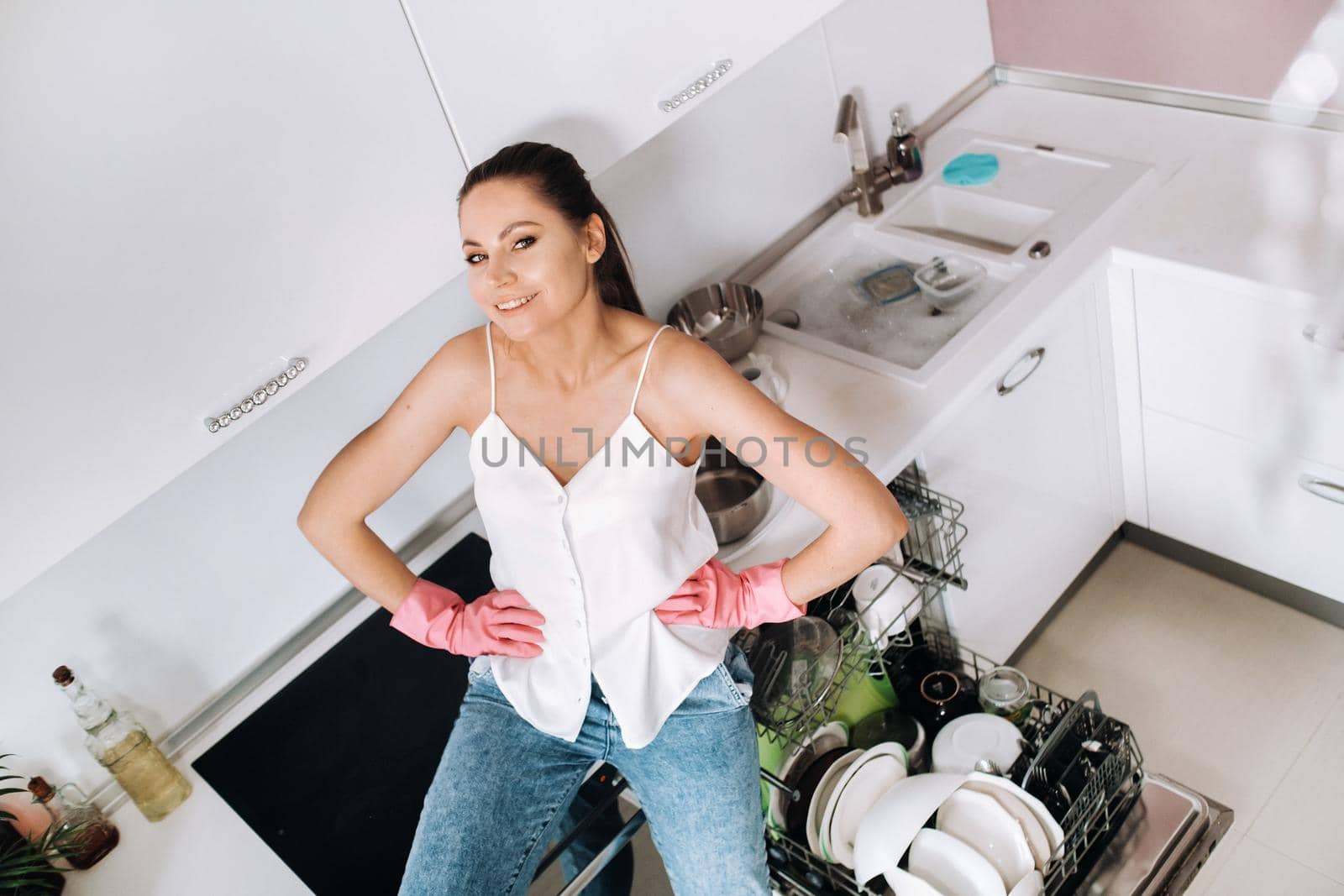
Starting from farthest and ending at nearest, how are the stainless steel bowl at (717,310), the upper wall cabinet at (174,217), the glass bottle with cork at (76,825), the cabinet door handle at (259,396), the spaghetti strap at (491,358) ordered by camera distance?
the stainless steel bowl at (717,310), the glass bottle with cork at (76,825), the spaghetti strap at (491,358), the cabinet door handle at (259,396), the upper wall cabinet at (174,217)

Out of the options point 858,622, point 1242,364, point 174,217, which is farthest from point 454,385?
point 1242,364

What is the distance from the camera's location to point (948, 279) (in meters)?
2.17

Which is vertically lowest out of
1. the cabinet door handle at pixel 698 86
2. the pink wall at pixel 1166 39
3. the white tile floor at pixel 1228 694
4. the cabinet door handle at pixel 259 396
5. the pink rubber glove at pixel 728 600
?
the white tile floor at pixel 1228 694

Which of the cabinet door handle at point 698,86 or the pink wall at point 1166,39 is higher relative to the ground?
the cabinet door handle at point 698,86

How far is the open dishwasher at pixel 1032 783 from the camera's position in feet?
4.83

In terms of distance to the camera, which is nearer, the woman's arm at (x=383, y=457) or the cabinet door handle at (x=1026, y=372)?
the woman's arm at (x=383, y=457)

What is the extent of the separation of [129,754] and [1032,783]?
4.26 feet

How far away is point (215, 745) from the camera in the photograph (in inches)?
71.3

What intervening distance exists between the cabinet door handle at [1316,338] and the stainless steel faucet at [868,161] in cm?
83

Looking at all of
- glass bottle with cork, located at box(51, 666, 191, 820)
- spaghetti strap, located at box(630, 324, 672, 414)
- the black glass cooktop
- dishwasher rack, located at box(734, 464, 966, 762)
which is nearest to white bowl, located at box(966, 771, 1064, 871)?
dishwasher rack, located at box(734, 464, 966, 762)

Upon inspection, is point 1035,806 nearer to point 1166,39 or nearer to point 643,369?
point 643,369

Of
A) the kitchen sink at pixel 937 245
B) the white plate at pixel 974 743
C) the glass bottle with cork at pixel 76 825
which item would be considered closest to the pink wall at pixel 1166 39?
the kitchen sink at pixel 937 245

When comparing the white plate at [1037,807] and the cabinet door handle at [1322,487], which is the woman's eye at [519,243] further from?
the cabinet door handle at [1322,487]

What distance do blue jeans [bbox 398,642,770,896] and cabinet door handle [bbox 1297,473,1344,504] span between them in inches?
45.6
